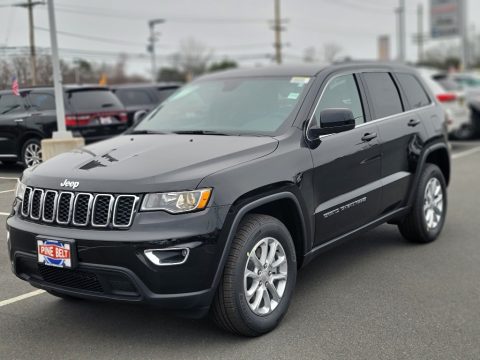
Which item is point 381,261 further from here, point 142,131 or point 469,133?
point 469,133

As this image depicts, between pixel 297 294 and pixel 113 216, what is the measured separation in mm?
1809

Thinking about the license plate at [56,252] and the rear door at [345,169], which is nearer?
the license plate at [56,252]

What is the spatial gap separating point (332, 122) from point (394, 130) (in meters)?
1.35

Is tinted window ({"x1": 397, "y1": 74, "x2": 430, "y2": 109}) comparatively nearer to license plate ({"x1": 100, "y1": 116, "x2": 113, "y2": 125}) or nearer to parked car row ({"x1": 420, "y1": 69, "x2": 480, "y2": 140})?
license plate ({"x1": 100, "y1": 116, "x2": 113, "y2": 125})

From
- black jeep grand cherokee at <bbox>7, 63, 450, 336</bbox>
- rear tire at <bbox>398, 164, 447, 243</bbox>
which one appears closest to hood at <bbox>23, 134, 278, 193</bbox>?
black jeep grand cherokee at <bbox>7, 63, 450, 336</bbox>

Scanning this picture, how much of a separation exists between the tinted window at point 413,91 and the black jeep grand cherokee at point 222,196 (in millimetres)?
600

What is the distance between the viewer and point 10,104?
6.09m

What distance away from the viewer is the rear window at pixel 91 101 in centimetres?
857

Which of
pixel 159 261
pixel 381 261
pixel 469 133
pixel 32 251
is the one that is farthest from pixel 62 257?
pixel 469 133

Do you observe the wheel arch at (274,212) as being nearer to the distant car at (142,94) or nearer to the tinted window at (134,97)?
the distant car at (142,94)

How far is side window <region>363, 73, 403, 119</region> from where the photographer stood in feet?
17.9

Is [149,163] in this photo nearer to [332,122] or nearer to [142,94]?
[332,122]

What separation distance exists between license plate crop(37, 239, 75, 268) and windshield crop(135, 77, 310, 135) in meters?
1.52

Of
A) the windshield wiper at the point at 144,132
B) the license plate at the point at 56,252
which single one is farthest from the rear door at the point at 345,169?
the license plate at the point at 56,252
